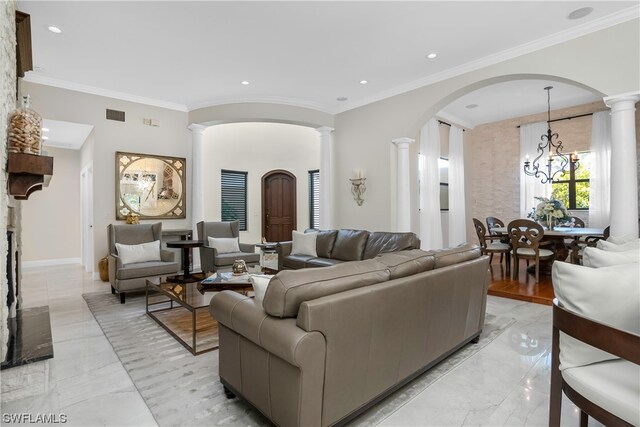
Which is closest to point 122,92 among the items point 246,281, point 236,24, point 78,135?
point 78,135

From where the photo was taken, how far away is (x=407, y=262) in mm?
2129

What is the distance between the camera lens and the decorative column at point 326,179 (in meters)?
6.46

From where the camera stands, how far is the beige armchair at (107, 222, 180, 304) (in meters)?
4.18

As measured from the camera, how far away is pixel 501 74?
4.20 meters

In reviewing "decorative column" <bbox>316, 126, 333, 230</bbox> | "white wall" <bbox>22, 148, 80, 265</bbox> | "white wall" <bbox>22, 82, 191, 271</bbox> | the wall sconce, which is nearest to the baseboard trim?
"white wall" <bbox>22, 148, 80, 265</bbox>

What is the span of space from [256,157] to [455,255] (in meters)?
6.86

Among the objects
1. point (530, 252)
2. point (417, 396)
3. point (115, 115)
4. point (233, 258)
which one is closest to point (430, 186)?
point (530, 252)

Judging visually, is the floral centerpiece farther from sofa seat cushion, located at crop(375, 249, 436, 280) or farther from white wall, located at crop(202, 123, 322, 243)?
white wall, located at crop(202, 123, 322, 243)

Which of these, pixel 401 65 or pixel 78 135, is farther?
pixel 78 135

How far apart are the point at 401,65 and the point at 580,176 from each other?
4778mm

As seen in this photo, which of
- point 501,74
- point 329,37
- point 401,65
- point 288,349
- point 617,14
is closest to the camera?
point 288,349

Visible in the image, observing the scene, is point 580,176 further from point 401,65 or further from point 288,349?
point 288,349

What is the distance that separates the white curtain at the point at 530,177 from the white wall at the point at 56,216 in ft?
33.0

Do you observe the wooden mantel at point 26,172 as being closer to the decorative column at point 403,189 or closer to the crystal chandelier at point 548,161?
the decorative column at point 403,189
